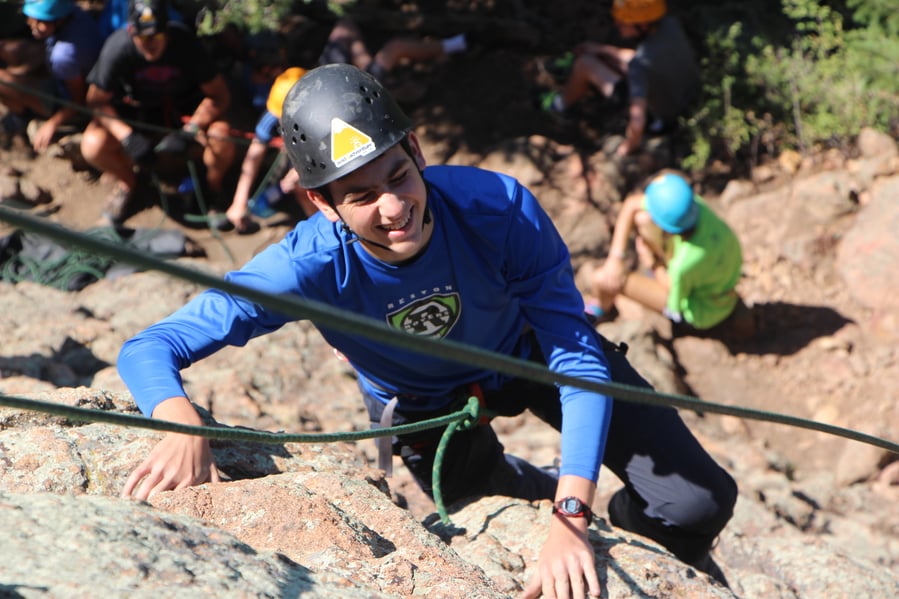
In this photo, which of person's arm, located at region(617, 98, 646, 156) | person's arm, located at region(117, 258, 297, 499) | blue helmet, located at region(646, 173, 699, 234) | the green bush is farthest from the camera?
person's arm, located at region(617, 98, 646, 156)

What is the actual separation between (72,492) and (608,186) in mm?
5553

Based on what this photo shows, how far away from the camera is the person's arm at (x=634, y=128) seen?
7.31m

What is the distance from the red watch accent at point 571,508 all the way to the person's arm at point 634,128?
5.27 meters

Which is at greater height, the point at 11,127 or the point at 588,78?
the point at 588,78

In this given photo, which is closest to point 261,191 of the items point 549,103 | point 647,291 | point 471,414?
point 549,103

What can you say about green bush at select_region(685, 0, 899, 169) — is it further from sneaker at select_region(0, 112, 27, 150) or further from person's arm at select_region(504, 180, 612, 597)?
sneaker at select_region(0, 112, 27, 150)

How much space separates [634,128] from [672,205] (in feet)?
6.24

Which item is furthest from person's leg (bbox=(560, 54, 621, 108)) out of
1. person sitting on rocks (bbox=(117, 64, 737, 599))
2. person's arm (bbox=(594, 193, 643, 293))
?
person sitting on rocks (bbox=(117, 64, 737, 599))

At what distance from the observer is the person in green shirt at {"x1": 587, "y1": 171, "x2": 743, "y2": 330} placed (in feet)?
18.5

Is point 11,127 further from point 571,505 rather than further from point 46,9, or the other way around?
point 571,505

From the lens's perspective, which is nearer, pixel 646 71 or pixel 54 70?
pixel 54 70

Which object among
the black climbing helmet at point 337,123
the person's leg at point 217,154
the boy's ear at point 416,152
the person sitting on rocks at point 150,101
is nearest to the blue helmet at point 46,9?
the person sitting on rocks at point 150,101

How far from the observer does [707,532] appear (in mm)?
2975

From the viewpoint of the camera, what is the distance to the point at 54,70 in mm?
7133
